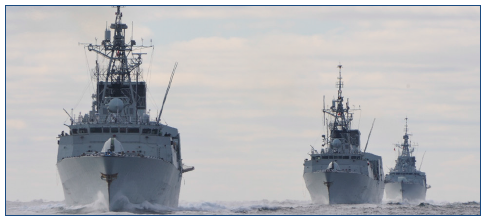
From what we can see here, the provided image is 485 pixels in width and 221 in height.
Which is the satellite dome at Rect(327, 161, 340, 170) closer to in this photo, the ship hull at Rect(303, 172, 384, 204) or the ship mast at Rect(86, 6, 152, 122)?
the ship hull at Rect(303, 172, 384, 204)

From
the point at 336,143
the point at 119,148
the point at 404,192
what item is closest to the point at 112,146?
the point at 119,148

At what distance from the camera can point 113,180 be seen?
49.0m

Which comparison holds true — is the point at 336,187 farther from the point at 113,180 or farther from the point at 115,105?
the point at 113,180

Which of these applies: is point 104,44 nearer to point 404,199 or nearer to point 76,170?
point 76,170

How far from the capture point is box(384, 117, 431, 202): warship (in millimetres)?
114188

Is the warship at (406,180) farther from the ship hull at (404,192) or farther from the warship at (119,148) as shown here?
the warship at (119,148)

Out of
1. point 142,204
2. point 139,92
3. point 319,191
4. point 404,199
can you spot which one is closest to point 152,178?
point 142,204

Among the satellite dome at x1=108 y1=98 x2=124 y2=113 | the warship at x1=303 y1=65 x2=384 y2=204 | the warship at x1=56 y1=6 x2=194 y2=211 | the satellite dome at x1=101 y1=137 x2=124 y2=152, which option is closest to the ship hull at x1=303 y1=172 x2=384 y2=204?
the warship at x1=303 y1=65 x2=384 y2=204

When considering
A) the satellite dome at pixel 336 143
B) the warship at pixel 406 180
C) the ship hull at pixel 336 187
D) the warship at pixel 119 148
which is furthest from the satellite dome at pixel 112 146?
the warship at pixel 406 180

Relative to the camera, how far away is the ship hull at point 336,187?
259ft

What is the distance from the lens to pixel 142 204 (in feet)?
168

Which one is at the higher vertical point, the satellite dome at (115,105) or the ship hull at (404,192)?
the satellite dome at (115,105)

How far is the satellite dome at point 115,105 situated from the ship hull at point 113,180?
4.17m

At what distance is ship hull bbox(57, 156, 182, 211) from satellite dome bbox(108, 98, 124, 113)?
4.17 metres
